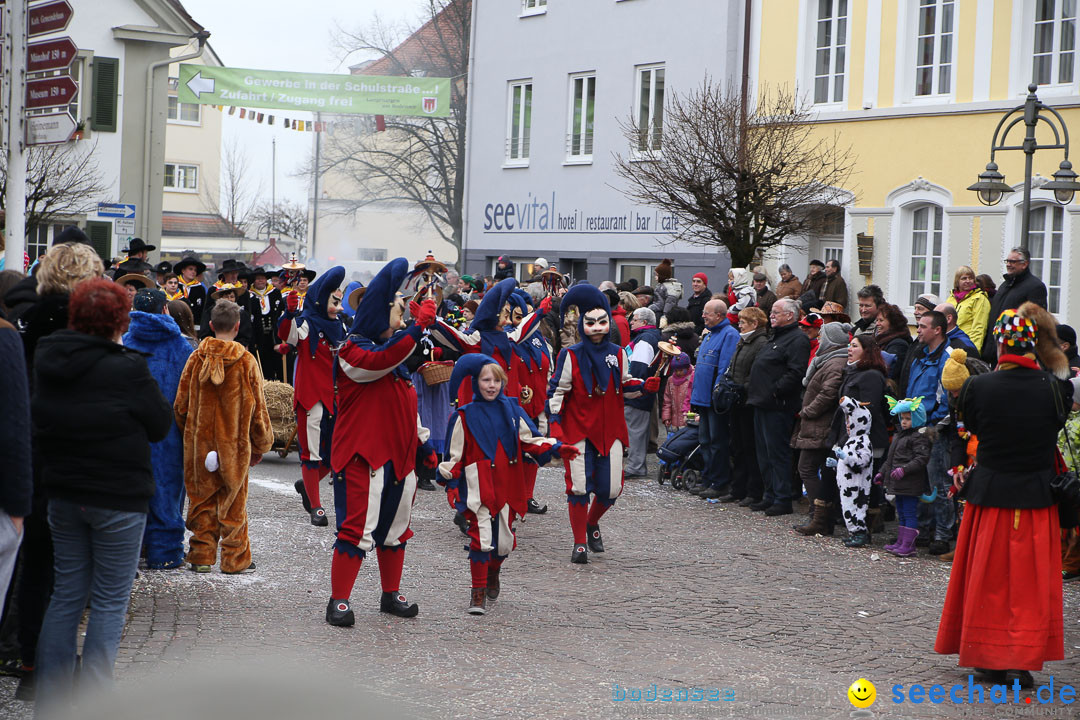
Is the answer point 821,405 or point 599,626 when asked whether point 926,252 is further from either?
point 599,626

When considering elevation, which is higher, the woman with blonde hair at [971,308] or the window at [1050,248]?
the window at [1050,248]

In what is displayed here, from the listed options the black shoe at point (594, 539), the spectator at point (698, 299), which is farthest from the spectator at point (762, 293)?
the black shoe at point (594, 539)

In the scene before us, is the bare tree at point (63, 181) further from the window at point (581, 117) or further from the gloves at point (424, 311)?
the gloves at point (424, 311)

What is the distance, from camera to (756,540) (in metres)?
10.7

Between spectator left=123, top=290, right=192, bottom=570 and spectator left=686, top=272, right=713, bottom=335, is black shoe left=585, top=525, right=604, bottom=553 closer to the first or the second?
spectator left=123, top=290, right=192, bottom=570

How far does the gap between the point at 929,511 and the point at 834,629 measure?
10.9 ft

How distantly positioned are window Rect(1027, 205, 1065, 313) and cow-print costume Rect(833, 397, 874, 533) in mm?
9055

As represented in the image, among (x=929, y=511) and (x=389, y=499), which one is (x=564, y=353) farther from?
(x=929, y=511)

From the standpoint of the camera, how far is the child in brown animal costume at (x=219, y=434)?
8297 mm

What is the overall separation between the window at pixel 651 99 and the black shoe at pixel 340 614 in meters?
18.5

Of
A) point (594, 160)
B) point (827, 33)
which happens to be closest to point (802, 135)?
point (827, 33)

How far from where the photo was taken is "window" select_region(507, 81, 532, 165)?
28.5m

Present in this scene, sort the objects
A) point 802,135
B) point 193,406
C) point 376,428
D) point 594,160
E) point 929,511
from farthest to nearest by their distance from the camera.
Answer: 1. point 594,160
2. point 802,135
3. point 929,511
4. point 193,406
5. point 376,428

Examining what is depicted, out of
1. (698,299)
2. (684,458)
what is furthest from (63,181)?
(684,458)
